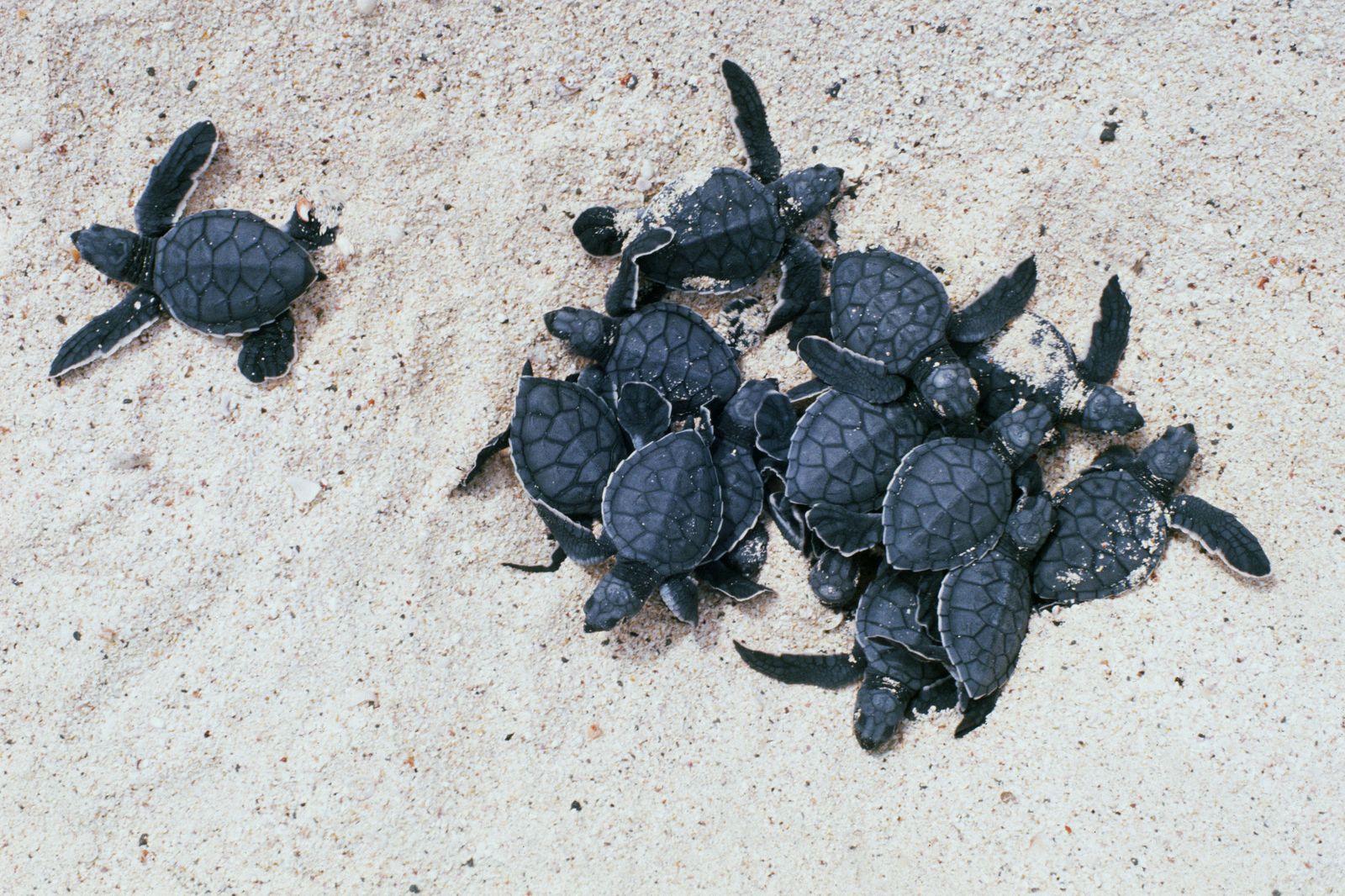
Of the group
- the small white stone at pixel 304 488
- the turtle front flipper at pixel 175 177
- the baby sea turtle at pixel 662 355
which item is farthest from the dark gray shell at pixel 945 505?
the turtle front flipper at pixel 175 177

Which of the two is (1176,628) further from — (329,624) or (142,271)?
(142,271)

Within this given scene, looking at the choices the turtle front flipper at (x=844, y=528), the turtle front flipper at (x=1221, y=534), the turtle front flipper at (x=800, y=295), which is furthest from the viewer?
the turtle front flipper at (x=800, y=295)

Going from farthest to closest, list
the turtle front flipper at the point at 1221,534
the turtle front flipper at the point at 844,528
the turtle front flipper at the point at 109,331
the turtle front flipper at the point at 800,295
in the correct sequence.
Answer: the turtle front flipper at the point at 800,295 → the turtle front flipper at the point at 109,331 → the turtle front flipper at the point at 844,528 → the turtle front flipper at the point at 1221,534

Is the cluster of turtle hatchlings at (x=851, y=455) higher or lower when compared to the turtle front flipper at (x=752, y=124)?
lower

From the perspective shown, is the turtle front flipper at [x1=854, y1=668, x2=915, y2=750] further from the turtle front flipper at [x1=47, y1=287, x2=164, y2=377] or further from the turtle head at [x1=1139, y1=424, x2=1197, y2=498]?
the turtle front flipper at [x1=47, y1=287, x2=164, y2=377]

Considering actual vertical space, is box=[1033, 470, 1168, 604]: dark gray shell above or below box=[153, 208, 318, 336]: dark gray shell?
below

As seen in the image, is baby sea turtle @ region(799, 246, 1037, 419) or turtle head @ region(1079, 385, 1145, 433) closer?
turtle head @ region(1079, 385, 1145, 433)

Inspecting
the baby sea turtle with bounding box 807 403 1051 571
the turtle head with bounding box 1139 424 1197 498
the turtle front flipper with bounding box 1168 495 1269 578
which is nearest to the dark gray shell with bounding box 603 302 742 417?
the baby sea turtle with bounding box 807 403 1051 571

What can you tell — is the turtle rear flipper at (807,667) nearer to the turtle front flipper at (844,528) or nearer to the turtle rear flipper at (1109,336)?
the turtle front flipper at (844,528)
